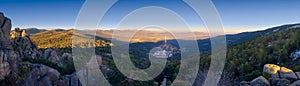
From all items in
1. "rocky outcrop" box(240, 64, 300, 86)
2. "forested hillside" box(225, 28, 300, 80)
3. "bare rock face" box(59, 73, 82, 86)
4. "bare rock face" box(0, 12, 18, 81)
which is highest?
"bare rock face" box(0, 12, 18, 81)

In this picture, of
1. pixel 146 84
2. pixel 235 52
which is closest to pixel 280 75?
pixel 146 84

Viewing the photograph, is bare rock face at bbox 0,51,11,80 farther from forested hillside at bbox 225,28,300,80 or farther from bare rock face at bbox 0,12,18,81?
forested hillside at bbox 225,28,300,80

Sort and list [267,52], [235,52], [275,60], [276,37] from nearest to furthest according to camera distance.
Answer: [275,60] < [267,52] < [235,52] < [276,37]

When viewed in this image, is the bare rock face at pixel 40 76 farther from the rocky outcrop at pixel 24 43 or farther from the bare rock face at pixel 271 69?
the rocky outcrop at pixel 24 43

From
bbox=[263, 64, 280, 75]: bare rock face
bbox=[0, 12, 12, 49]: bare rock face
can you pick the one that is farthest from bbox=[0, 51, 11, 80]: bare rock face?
bbox=[263, 64, 280, 75]: bare rock face

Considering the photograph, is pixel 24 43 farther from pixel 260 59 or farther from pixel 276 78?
pixel 260 59

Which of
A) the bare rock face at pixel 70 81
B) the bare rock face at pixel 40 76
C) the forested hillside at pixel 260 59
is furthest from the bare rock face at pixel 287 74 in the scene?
the forested hillside at pixel 260 59

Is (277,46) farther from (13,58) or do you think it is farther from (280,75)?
(13,58)

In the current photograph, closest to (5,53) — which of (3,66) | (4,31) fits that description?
(3,66)
